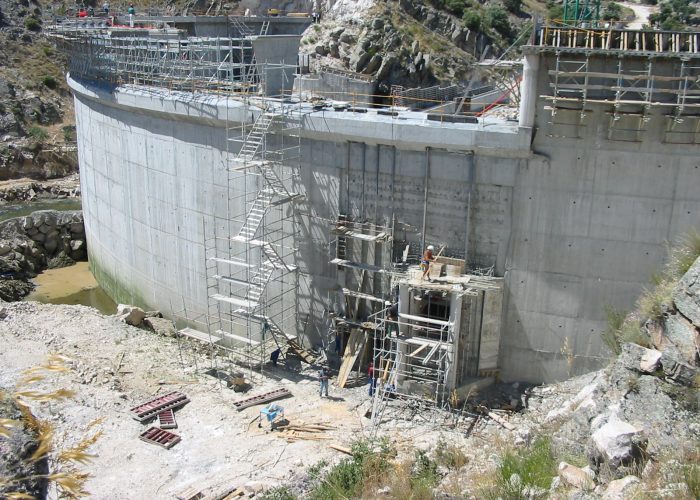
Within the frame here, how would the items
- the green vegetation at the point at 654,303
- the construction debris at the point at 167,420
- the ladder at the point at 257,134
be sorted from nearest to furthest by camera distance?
the green vegetation at the point at 654,303 → the construction debris at the point at 167,420 → the ladder at the point at 257,134

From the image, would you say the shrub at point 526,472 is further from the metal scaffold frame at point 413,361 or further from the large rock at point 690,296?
the metal scaffold frame at point 413,361

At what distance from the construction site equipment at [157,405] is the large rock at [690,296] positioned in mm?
11969

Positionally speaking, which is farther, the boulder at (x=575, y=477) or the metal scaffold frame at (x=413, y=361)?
the metal scaffold frame at (x=413, y=361)

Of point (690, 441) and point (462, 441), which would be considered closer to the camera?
point (690, 441)

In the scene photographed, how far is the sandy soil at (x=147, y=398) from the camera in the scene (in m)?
15.5

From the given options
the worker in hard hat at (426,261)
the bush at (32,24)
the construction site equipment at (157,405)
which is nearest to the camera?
the construction site equipment at (157,405)

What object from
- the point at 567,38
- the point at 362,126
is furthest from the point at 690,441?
the point at 362,126

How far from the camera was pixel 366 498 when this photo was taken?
12047 mm

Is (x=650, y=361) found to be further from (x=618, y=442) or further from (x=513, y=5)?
(x=513, y=5)

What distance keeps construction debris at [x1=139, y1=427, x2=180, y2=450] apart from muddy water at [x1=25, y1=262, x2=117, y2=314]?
13593mm

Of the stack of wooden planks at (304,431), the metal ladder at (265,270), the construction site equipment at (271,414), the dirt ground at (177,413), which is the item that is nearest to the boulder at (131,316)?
the dirt ground at (177,413)

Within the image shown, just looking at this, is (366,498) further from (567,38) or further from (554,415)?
(567,38)

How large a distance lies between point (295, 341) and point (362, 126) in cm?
693

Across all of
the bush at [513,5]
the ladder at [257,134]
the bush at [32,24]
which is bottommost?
the ladder at [257,134]
